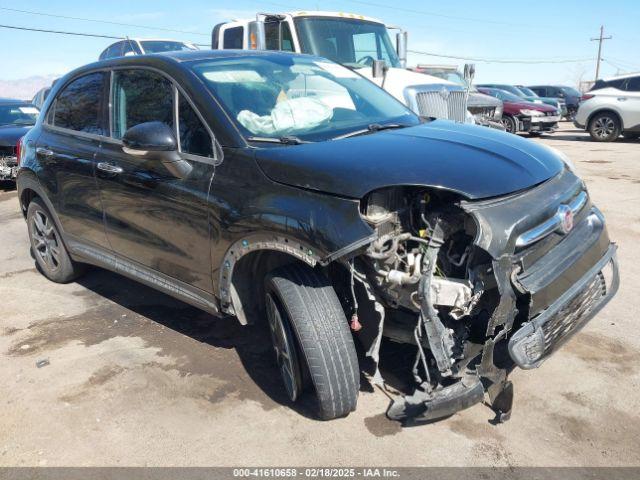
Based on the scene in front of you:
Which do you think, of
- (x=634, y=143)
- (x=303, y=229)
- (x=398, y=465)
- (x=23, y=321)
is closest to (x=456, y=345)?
(x=398, y=465)

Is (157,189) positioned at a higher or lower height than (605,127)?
higher

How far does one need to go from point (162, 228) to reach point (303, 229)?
1.21 m

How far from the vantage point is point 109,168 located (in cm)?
381

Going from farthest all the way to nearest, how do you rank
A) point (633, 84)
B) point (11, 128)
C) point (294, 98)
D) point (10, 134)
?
point (633, 84)
point (11, 128)
point (10, 134)
point (294, 98)

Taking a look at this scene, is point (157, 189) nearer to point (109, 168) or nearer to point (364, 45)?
point (109, 168)

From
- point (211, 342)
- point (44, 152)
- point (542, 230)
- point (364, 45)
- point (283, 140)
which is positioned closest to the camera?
point (542, 230)

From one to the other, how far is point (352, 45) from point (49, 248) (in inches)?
217

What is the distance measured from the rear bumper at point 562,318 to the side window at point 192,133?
1.90m

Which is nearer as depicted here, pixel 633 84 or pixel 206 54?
pixel 206 54

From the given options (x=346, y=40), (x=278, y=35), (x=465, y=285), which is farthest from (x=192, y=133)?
(x=346, y=40)

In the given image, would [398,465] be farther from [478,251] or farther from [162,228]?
[162,228]

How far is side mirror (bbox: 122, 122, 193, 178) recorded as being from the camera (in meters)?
3.17

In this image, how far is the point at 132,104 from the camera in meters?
3.83

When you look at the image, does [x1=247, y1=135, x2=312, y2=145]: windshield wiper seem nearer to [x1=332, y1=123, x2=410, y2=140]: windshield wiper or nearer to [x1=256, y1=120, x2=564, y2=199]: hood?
[x1=256, y1=120, x2=564, y2=199]: hood
